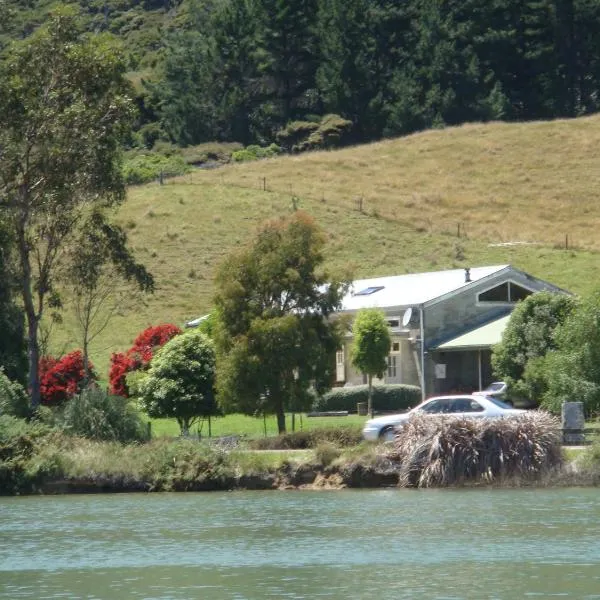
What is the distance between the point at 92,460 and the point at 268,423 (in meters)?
16.3

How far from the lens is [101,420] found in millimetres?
42844

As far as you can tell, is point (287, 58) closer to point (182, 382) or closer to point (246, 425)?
point (246, 425)

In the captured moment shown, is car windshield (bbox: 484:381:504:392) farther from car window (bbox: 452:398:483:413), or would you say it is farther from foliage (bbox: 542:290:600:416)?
car window (bbox: 452:398:483:413)

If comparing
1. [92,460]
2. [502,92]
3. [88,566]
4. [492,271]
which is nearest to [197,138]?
[502,92]

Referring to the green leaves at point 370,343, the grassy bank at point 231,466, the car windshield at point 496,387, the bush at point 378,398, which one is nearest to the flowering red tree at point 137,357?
the bush at point 378,398

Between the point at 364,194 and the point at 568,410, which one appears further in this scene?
the point at 364,194

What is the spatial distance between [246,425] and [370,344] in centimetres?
540

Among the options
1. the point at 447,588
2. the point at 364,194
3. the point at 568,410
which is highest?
the point at 364,194

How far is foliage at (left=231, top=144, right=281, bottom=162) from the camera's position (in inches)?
4941

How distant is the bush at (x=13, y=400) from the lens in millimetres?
44094

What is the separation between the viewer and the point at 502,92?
128000mm

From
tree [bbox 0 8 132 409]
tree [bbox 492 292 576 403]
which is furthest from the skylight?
tree [bbox 0 8 132 409]

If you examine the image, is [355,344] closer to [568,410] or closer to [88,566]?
[568,410]

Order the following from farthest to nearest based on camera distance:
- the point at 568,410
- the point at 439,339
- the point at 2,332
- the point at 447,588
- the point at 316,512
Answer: the point at 439,339, the point at 2,332, the point at 568,410, the point at 316,512, the point at 447,588
